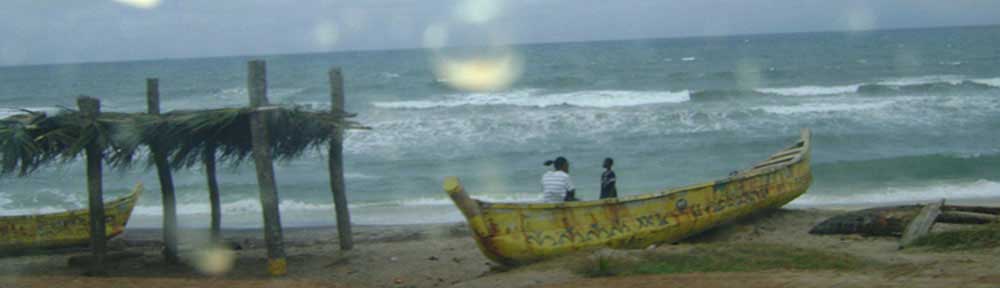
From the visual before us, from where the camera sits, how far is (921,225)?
30.6 feet

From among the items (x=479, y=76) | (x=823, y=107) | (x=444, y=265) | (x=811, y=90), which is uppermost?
(x=479, y=76)

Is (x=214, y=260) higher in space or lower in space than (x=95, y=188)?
lower

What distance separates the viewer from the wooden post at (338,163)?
988 centimetres

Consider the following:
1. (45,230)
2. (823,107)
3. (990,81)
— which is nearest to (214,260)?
(45,230)

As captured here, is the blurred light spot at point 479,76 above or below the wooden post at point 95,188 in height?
above

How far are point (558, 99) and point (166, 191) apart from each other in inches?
1020

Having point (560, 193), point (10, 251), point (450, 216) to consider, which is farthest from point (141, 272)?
point (450, 216)

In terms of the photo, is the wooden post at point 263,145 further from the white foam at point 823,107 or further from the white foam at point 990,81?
the white foam at point 990,81

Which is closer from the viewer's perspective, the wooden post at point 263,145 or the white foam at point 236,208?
the wooden post at point 263,145

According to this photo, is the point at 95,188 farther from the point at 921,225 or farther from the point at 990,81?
the point at 990,81

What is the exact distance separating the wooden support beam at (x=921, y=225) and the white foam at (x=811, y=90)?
80.0 feet

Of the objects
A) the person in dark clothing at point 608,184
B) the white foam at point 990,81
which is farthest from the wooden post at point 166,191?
the white foam at point 990,81

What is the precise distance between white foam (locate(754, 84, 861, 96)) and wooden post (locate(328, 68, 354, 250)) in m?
26.1

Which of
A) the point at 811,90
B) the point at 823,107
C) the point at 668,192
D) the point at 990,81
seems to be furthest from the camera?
the point at 990,81
